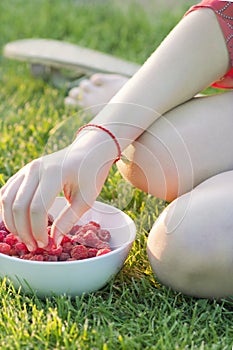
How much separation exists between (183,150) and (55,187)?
321mm

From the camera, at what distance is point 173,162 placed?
1408 millimetres

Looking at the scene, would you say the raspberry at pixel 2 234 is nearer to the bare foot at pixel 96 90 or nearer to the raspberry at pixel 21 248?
the raspberry at pixel 21 248

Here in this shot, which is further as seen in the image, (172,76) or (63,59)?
(63,59)

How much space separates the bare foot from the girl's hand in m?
0.97

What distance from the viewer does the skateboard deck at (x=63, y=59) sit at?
2.46m

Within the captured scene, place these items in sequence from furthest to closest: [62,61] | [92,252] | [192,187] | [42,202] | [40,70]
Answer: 1. [40,70]
2. [62,61]
3. [192,187]
4. [92,252]
5. [42,202]

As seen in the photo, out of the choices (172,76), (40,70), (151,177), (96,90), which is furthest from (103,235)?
(40,70)

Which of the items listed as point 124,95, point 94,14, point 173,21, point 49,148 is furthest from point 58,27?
point 124,95

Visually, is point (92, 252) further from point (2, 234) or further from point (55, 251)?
point (2, 234)

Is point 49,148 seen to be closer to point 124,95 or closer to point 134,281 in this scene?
point 124,95

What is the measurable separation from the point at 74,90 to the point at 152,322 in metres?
1.33

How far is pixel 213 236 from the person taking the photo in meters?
1.23

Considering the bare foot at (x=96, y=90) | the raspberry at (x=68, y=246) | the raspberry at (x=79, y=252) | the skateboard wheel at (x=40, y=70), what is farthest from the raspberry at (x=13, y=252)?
the skateboard wheel at (x=40, y=70)

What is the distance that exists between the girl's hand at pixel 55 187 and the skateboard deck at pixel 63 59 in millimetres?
1138
